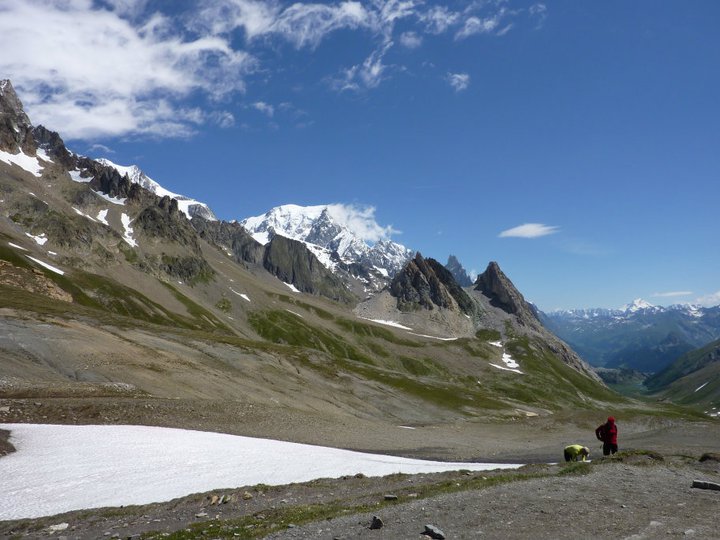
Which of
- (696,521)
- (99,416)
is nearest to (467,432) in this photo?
(99,416)

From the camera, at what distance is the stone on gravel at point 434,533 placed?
15.8 metres

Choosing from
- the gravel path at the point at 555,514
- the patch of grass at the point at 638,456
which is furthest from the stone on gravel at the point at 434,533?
the patch of grass at the point at 638,456

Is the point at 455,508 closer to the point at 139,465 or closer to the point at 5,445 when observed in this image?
the point at 139,465

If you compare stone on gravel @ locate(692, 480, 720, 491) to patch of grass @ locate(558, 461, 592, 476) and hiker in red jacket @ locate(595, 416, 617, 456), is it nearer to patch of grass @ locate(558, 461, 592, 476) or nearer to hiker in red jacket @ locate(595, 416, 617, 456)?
patch of grass @ locate(558, 461, 592, 476)

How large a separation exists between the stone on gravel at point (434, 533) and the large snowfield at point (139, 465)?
14.6m

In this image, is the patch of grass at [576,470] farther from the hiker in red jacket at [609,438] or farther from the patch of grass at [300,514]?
the hiker in red jacket at [609,438]

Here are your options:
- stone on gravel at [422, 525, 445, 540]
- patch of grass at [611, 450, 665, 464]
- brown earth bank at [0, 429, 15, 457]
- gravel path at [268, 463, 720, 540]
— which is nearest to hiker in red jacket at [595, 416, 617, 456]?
patch of grass at [611, 450, 665, 464]

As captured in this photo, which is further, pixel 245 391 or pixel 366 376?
pixel 366 376

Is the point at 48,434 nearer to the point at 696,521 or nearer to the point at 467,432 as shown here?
the point at 696,521

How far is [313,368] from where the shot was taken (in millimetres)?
116375

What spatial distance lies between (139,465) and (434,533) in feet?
70.3

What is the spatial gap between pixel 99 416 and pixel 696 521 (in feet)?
139

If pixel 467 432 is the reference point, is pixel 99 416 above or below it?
above

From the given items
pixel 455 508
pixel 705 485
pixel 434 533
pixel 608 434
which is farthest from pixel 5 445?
pixel 608 434
